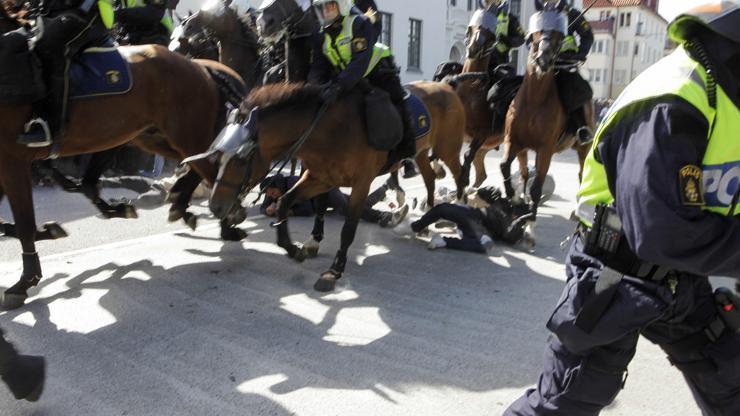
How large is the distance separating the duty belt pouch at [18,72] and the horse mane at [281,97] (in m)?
1.42

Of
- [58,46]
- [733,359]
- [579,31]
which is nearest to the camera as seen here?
[733,359]

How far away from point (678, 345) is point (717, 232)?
0.49 metres

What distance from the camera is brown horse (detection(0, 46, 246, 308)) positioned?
4.00 m

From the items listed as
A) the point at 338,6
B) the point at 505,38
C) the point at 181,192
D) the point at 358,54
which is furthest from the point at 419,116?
the point at 505,38

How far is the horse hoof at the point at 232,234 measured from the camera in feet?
17.9

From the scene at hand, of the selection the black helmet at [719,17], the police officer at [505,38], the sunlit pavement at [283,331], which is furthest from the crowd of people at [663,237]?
the police officer at [505,38]

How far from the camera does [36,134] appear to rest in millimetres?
3910

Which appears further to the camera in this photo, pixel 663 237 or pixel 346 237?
pixel 346 237

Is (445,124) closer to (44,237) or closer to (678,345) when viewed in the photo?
(44,237)

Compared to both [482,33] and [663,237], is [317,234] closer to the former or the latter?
[663,237]

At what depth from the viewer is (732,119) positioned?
65.6 inches

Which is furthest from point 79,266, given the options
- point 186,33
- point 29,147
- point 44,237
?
point 186,33

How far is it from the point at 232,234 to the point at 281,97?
1.88 metres

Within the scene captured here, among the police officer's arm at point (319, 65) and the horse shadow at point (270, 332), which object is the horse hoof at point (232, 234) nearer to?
the horse shadow at point (270, 332)
